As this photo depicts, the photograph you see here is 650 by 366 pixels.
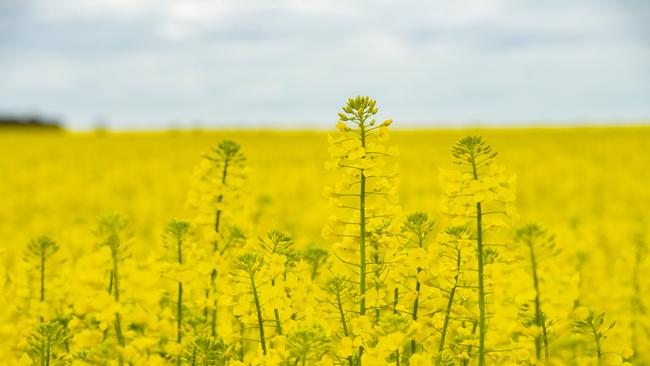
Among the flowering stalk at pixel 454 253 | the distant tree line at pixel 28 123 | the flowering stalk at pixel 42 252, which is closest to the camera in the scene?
the flowering stalk at pixel 454 253

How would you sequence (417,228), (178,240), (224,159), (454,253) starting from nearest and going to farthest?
1. (454,253)
2. (417,228)
3. (178,240)
4. (224,159)

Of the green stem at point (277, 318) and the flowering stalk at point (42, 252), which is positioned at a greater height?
the flowering stalk at point (42, 252)

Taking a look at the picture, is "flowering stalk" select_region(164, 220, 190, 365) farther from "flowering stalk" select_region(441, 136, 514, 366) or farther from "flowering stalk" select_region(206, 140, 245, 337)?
"flowering stalk" select_region(441, 136, 514, 366)

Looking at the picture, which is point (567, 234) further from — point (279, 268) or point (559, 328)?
point (279, 268)

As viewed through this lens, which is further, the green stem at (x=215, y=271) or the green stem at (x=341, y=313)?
the green stem at (x=215, y=271)


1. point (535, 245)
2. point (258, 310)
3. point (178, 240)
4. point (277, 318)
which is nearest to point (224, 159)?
point (178, 240)

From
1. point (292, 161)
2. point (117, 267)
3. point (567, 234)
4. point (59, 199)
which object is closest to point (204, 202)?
point (117, 267)

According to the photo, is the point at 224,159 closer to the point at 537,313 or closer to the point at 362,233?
the point at 362,233

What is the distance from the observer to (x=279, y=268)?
238 centimetres

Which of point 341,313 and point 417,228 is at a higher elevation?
point 417,228

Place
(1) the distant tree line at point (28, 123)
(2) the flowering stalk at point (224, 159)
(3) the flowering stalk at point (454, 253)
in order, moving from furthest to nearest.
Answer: (1) the distant tree line at point (28, 123), (2) the flowering stalk at point (224, 159), (3) the flowering stalk at point (454, 253)

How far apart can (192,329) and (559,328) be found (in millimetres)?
1442

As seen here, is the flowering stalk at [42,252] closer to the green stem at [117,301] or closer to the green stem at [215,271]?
the green stem at [215,271]

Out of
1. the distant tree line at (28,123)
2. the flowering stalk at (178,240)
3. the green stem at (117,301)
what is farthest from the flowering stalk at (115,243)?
the distant tree line at (28,123)
